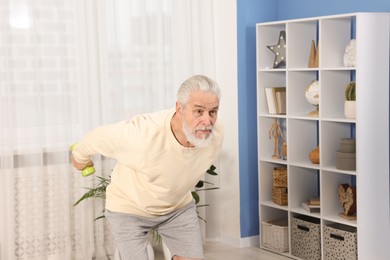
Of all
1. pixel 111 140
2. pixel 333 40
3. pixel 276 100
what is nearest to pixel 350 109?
pixel 333 40

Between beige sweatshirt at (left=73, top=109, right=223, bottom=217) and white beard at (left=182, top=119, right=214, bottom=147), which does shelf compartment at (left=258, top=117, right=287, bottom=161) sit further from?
white beard at (left=182, top=119, right=214, bottom=147)

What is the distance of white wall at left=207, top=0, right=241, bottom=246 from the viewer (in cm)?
512

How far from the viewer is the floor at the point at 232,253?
16.2ft

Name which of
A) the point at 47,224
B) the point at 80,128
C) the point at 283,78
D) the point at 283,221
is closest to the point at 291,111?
the point at 283,78

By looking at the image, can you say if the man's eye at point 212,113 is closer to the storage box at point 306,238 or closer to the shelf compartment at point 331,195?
the shelf compartment at point 331,195

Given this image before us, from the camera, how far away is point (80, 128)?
4684 millimetres

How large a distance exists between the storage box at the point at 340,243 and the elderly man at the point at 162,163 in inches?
59.6

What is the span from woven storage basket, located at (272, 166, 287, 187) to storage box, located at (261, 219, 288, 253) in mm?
285

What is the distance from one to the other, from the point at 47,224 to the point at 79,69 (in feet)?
3.24

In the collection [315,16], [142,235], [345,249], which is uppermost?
[315,16]

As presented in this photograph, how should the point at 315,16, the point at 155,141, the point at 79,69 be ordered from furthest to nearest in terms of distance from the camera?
1. the point at 315,16
2. the point at 79,69
3. the point at 155,141

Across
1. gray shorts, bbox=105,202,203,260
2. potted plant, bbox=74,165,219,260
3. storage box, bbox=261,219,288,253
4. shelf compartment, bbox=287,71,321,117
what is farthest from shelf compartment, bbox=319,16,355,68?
gray shorts, bbox=105,202,203,260

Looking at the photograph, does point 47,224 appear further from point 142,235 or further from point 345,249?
point 345,249

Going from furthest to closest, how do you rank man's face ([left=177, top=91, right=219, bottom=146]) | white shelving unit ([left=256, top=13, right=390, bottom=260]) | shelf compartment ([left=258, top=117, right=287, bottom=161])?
shelf compartment ([left=258, top=117, right=287, bottom=161]), white shelving unit ([left=256, top=13, right=390, bottom=260]), man's face ([left=177, top=91, right=219, bottom=146])
